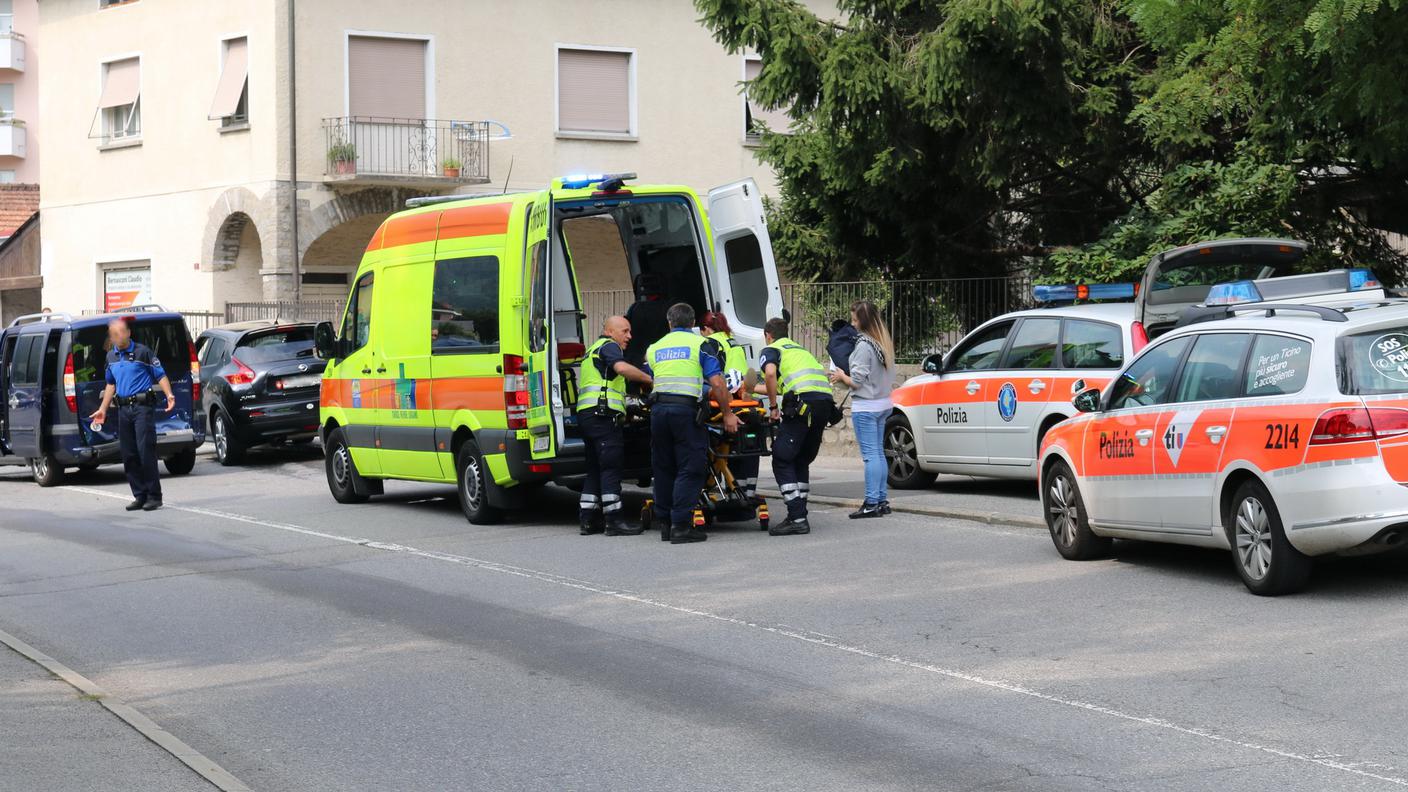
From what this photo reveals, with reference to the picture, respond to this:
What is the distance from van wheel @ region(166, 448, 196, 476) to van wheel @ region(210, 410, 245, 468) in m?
0.68

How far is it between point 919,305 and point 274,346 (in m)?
8.29

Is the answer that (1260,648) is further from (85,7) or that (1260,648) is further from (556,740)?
(85,7)

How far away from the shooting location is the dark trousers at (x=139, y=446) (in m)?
16.0

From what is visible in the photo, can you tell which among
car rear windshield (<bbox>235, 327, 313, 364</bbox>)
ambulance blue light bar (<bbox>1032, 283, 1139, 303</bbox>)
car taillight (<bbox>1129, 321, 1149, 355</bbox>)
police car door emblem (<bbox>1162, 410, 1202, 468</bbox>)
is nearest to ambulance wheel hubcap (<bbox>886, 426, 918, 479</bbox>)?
ambulance blue light bar (<bbox>1032, 283, 1139, 303</bbox>)

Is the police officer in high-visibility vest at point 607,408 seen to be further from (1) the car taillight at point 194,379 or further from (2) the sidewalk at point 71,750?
(1) the car taillight at point 194,379

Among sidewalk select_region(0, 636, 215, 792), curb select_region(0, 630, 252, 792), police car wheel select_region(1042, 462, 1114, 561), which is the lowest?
sidewalk select_region(0, 636, 215, 792)

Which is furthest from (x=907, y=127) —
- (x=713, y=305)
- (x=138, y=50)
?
(x=138, y=50)

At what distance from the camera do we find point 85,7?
35531 millimetres

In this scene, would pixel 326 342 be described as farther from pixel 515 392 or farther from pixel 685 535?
pixel 685 535

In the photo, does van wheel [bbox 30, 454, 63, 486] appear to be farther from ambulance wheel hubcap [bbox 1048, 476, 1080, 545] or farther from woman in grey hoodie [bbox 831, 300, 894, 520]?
ambulance wheel hubcap [bbox 1048, 476, 1080, 545]

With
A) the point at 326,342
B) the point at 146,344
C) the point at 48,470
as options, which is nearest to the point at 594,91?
the point at 146,344

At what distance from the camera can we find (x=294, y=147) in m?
31.4

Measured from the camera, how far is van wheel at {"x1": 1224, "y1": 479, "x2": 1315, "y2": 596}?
349 inches

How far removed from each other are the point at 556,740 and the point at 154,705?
6.73ft
